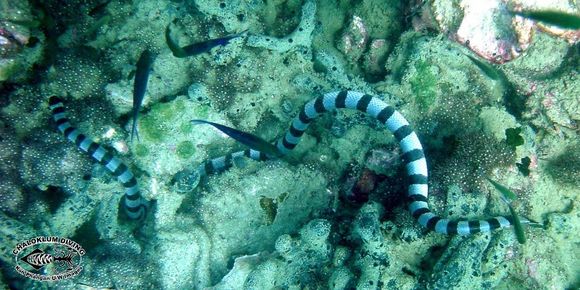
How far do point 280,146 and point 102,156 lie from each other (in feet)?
7.68

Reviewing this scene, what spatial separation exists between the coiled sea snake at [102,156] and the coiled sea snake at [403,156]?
937mm

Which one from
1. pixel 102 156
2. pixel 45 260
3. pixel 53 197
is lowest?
pixel 45 260

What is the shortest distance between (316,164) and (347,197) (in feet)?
1.98

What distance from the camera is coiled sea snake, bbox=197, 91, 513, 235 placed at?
407 cm

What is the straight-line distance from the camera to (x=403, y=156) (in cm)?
457

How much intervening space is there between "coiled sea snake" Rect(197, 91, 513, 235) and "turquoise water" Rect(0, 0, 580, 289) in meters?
0.03

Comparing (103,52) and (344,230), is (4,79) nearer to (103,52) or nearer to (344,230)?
(103,52)

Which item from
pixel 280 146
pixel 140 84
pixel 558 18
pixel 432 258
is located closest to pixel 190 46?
pixel 140 84

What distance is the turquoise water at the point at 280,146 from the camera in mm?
4234

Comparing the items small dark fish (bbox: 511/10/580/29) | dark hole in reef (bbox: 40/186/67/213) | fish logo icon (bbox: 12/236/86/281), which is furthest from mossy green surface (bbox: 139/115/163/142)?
small dark fish (bbox: 511/10/580/29)

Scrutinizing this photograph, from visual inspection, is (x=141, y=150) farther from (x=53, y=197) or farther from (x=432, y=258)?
(x=432, y=258)

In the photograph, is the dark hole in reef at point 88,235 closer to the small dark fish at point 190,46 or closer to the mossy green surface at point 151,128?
the mossy green surface at point 151,128

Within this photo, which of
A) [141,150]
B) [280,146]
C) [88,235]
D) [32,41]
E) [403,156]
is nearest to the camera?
[32,41]

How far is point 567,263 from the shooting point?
15.4 ft
